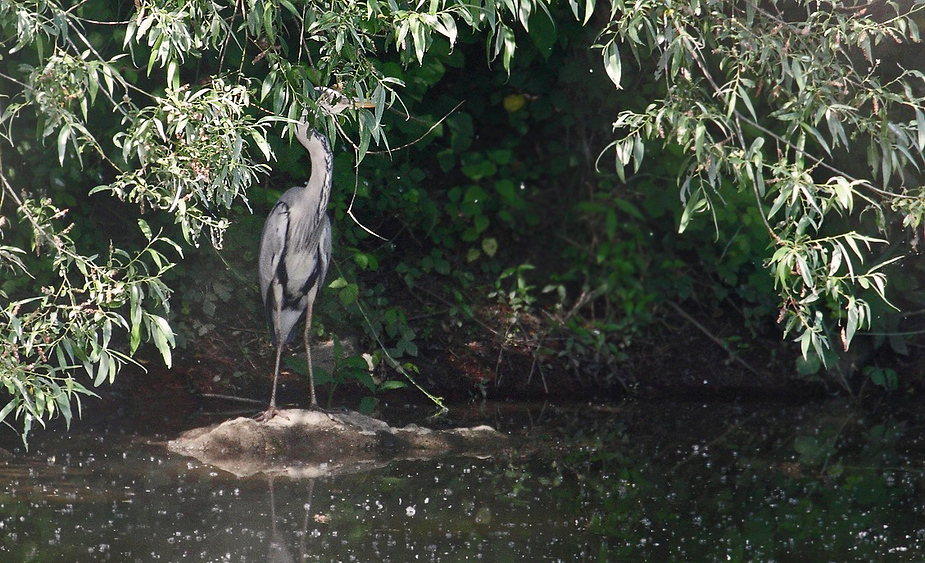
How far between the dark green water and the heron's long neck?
112 cm

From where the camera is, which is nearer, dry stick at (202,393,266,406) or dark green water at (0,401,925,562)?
dark green water at (0,401,925,562)

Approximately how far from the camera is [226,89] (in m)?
2.40

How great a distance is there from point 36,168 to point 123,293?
2.81 m

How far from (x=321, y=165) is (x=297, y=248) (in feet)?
1.25

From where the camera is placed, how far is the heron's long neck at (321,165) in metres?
3.94

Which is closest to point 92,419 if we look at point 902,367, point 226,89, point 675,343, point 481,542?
point 481,542

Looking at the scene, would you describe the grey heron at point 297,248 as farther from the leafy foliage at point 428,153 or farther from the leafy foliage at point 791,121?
the leafy foliage at point 791,121

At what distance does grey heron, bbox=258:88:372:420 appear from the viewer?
400cm

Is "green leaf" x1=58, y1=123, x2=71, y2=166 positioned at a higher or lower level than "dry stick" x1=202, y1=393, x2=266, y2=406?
higher

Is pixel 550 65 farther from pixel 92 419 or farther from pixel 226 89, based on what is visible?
pixel 226 89

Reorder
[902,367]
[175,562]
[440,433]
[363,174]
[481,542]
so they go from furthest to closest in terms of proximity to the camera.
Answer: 1. [902,367]
2. [363,174]
3. [440,433]
4. [481,542]
5. [175,562]

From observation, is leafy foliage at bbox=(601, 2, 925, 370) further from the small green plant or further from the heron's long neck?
the small green plant

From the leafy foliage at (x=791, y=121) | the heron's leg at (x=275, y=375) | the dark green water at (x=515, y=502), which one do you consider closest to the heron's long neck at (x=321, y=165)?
the heron's leg at (x=275, y=375)

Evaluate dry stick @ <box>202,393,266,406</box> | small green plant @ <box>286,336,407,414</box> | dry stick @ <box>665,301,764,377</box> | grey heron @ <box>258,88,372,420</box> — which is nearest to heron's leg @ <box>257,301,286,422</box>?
grey heron @ <box>258,88,372,420</box>
